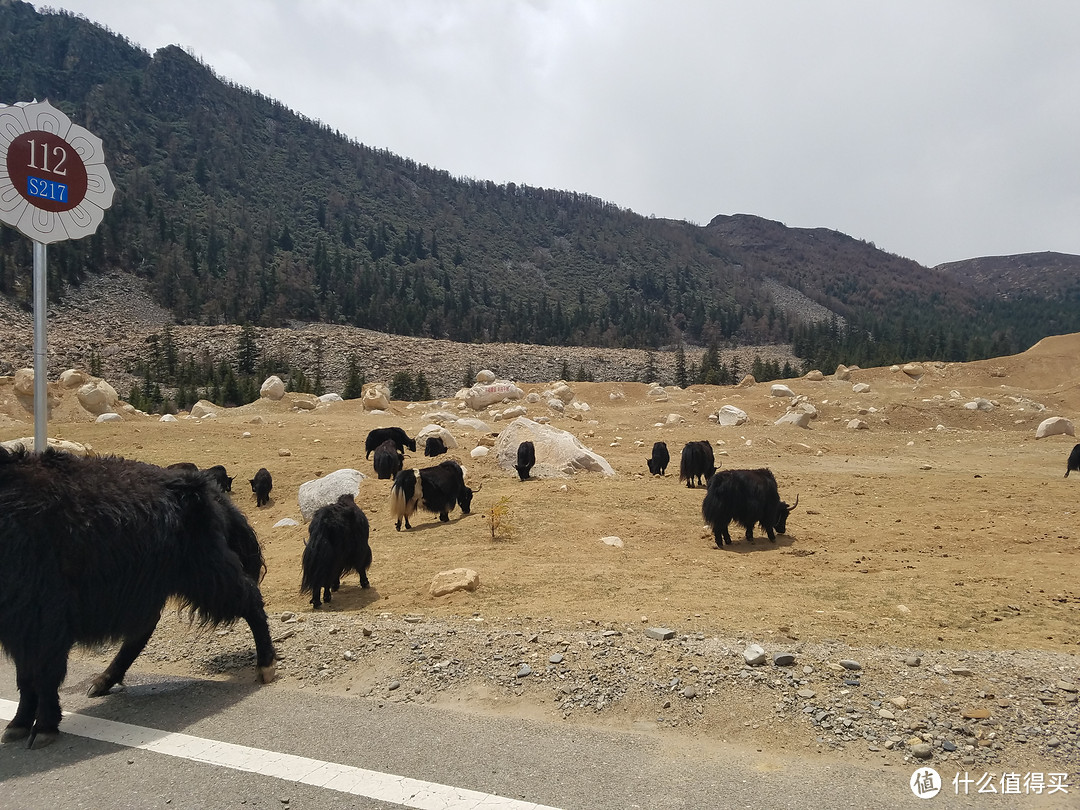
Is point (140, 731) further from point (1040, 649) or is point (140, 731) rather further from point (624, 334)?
point (624, 334)

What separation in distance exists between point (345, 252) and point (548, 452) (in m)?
142

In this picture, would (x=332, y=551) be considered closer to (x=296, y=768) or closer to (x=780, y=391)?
(x=296, y=768)

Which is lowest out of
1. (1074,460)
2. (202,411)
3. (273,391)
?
(1074,460)

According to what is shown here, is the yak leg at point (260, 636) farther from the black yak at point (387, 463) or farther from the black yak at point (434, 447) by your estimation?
the black yak at point (434, 447)

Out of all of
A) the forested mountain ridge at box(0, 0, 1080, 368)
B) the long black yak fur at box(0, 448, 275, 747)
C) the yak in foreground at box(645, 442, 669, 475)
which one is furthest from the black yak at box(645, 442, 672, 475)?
the forested mountain ridge at box(0, 0, 1080, 368)

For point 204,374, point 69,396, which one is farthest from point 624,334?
point 69,396

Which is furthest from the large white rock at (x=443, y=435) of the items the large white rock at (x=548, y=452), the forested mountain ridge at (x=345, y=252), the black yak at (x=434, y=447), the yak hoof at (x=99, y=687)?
the forested mountain ridge at (x=345, y=252)

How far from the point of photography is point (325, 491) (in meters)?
13.0

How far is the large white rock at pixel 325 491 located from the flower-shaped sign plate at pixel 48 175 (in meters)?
6.33

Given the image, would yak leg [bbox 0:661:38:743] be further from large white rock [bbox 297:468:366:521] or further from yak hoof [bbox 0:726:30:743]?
large white rock [bbox 297:468:366:521]

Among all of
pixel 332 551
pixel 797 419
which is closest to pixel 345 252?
pixel 797 419

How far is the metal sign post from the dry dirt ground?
3473 mm

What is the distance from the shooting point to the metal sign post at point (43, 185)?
678cm

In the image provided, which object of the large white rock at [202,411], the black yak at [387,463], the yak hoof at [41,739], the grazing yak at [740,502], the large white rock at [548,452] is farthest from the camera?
the large white rock at [202,411]
